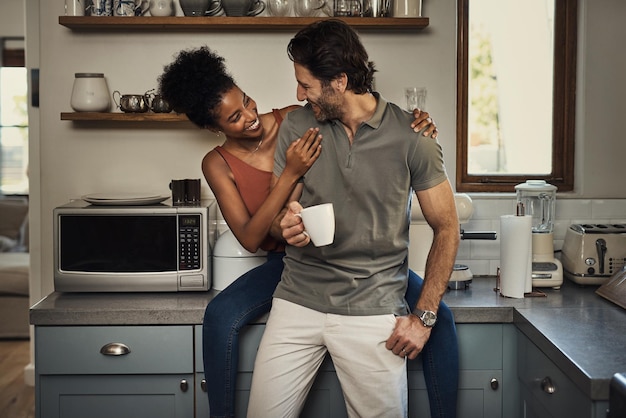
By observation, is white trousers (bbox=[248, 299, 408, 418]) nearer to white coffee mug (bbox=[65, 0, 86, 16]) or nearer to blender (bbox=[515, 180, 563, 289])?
blender (bbox=[515, 180, 563, 289])

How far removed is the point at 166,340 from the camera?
2754 millimetres

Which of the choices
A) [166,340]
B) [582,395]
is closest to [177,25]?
[166,340]

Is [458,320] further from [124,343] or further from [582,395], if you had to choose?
[124,343]

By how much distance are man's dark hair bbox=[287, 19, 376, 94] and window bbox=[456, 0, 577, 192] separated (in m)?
1.19

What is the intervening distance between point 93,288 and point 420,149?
134cm

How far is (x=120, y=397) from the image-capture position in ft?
9.12

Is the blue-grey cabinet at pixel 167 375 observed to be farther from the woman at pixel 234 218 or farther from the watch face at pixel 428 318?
the watch face at pixel 428 318

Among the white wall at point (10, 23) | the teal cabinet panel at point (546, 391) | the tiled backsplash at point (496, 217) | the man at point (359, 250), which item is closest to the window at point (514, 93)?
the tiled backsplash at point (496, 217)

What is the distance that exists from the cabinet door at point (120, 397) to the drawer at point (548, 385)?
110cm

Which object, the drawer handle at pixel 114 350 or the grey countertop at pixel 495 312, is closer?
the grey countertop at pixel 495 312

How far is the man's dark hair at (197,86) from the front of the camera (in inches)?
103

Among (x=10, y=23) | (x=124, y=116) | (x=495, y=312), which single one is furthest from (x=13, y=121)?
(x=495, y=312)

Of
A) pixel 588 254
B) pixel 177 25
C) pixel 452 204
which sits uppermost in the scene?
pixel 177 25

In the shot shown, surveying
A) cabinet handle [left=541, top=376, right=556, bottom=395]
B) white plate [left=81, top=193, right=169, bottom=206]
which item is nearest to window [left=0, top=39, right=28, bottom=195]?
white plate [left=81, top=193, right=169, bottom=206]
